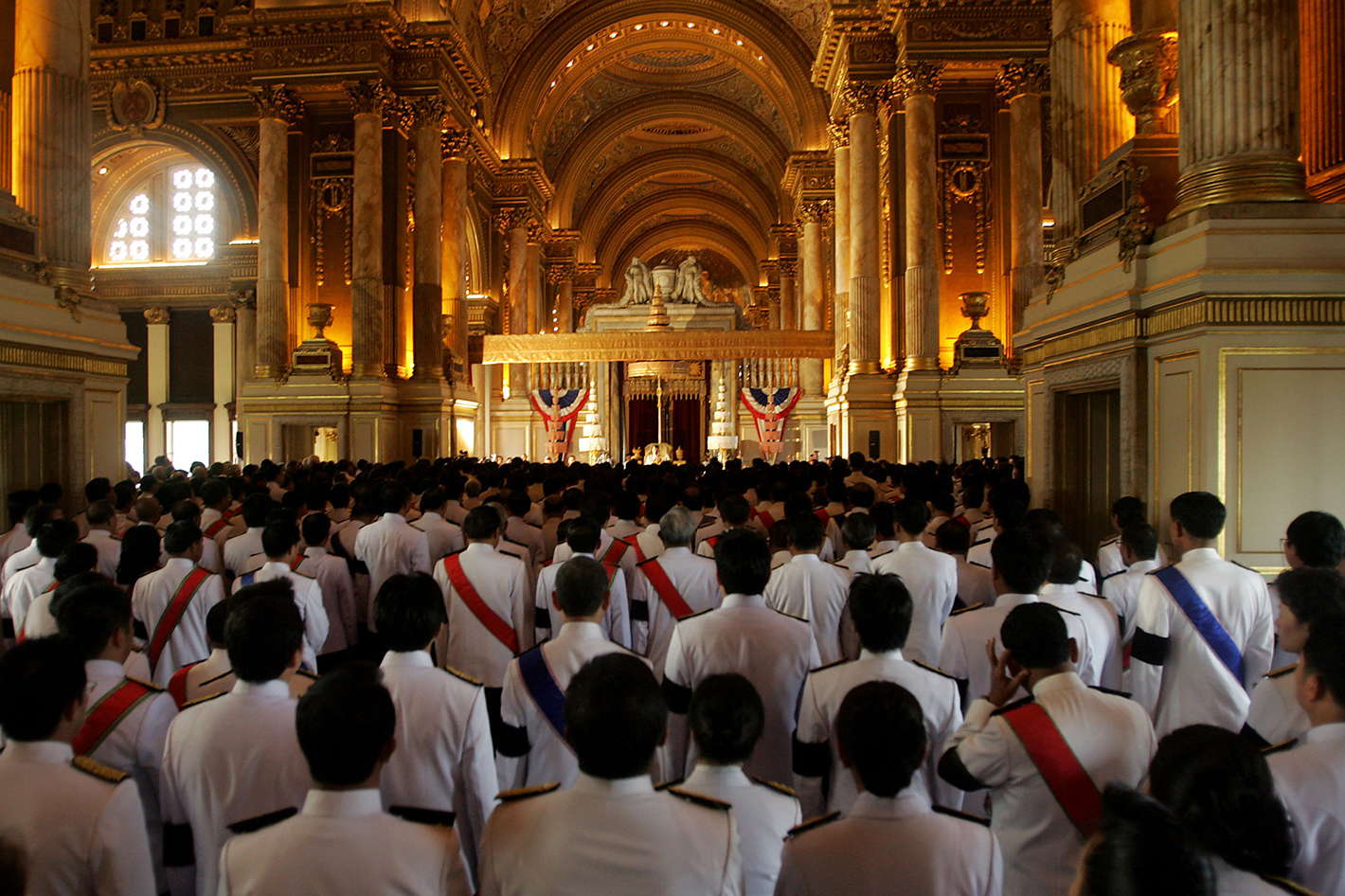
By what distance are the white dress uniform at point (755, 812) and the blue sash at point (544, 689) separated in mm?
978

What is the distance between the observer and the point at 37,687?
2.29 m

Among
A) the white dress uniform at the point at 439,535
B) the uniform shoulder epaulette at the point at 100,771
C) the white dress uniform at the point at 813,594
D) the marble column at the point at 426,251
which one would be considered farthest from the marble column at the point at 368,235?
the uniform shoulder epaulette at the point at 100,771

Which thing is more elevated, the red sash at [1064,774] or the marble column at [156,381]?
the marble column at [156,381]

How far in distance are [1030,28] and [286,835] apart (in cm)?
1908

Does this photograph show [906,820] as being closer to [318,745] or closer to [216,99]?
[318,745]

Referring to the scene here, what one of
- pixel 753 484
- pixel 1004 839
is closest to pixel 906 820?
pixel 1004 839

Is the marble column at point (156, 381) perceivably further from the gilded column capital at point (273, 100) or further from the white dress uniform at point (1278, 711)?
the white dress uniform at point (1278, 711)

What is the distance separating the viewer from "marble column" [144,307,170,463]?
23.8 metres

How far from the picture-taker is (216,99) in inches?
834

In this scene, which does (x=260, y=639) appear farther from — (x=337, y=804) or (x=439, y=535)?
(x=439, y=535)

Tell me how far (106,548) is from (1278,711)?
6673 mm

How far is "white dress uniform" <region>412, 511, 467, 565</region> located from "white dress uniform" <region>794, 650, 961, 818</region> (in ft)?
14.9

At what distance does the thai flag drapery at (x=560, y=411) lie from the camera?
829 inches

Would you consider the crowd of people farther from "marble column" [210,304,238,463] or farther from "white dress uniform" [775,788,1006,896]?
"marble column" [210,304,238,463]
